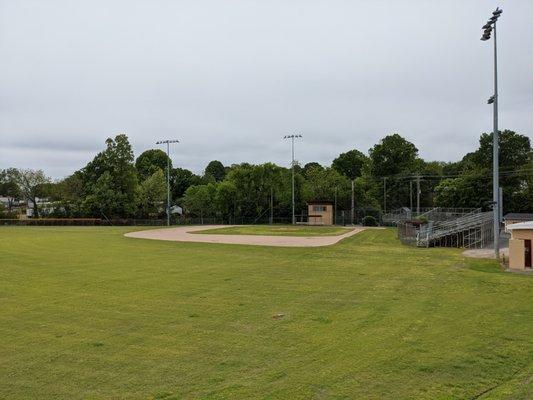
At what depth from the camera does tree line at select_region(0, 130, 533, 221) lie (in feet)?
237

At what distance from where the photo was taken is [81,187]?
3307 inches

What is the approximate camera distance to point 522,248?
71.2 ft

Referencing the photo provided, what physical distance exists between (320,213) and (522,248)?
54.7 meters

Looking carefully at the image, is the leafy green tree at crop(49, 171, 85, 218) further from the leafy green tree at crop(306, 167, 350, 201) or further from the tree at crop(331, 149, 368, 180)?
the tree at crop(331, 149, 368, 180)

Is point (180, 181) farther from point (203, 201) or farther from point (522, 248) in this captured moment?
point (522, 248)

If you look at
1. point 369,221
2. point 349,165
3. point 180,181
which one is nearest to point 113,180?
point 180,181

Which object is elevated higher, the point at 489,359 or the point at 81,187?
the point at 81,187

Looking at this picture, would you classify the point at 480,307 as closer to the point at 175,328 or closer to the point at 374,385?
the point at 374,385

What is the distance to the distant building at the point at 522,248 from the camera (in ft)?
70.7

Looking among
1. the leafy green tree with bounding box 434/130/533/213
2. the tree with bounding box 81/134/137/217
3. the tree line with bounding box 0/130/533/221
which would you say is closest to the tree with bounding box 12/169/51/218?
the tree line with bounding box 0/130/533/221

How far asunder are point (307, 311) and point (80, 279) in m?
9.58

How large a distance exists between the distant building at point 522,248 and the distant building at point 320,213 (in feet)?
174

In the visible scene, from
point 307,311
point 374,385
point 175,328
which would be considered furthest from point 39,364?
point 307,311

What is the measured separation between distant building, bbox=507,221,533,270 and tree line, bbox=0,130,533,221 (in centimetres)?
5124
